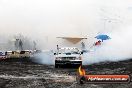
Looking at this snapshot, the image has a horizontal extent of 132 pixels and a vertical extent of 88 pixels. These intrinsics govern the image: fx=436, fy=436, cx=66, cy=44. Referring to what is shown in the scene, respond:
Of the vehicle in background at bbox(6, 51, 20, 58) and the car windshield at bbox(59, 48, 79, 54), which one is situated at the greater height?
the vehicle in background at bbox(6, 51, 20, 58)

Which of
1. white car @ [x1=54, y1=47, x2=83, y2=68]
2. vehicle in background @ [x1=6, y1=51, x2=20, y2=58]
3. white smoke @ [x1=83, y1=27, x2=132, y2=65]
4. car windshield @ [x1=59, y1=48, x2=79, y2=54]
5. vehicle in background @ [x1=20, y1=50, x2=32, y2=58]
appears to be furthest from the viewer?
vehicle in background @ [x1=20, y1=50, x2=32, y2=58]

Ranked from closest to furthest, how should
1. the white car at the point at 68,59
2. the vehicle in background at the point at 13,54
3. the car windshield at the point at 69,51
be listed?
the white car at the point at 68,59, the car windshield at the point at 69,51, the vehicle in background at the point at 13,54

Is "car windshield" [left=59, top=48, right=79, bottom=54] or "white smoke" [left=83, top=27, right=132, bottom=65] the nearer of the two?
"car windshield" [left=59, top=48, right=79, bottom=54]

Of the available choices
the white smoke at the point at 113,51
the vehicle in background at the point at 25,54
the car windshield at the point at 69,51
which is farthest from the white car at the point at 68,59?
the vehicle in background at the point at 25,54

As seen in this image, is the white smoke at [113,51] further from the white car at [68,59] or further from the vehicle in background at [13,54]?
the vehicle in background at [13,54]

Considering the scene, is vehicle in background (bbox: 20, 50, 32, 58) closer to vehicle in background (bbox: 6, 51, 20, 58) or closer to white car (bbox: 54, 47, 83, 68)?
vehicle in background (bbox: 6, 51, 20, 58)

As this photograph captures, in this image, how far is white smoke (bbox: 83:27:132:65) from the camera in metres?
39.3

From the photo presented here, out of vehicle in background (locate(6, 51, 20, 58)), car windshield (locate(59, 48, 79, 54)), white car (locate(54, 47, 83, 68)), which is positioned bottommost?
white car (locate(54, 47, 83, 68))

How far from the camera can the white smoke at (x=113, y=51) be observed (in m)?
39.3

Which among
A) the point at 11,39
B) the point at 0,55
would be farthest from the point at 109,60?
the point at 11,39

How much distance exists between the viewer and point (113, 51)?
133ft

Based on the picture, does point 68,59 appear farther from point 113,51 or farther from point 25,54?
point 25,54

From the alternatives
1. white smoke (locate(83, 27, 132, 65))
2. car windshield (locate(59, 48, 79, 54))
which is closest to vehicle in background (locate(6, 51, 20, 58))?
white smoke (locate(83, 27, 132, 65))

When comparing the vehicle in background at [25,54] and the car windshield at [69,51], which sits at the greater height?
the vehicle in background at [25,54]
